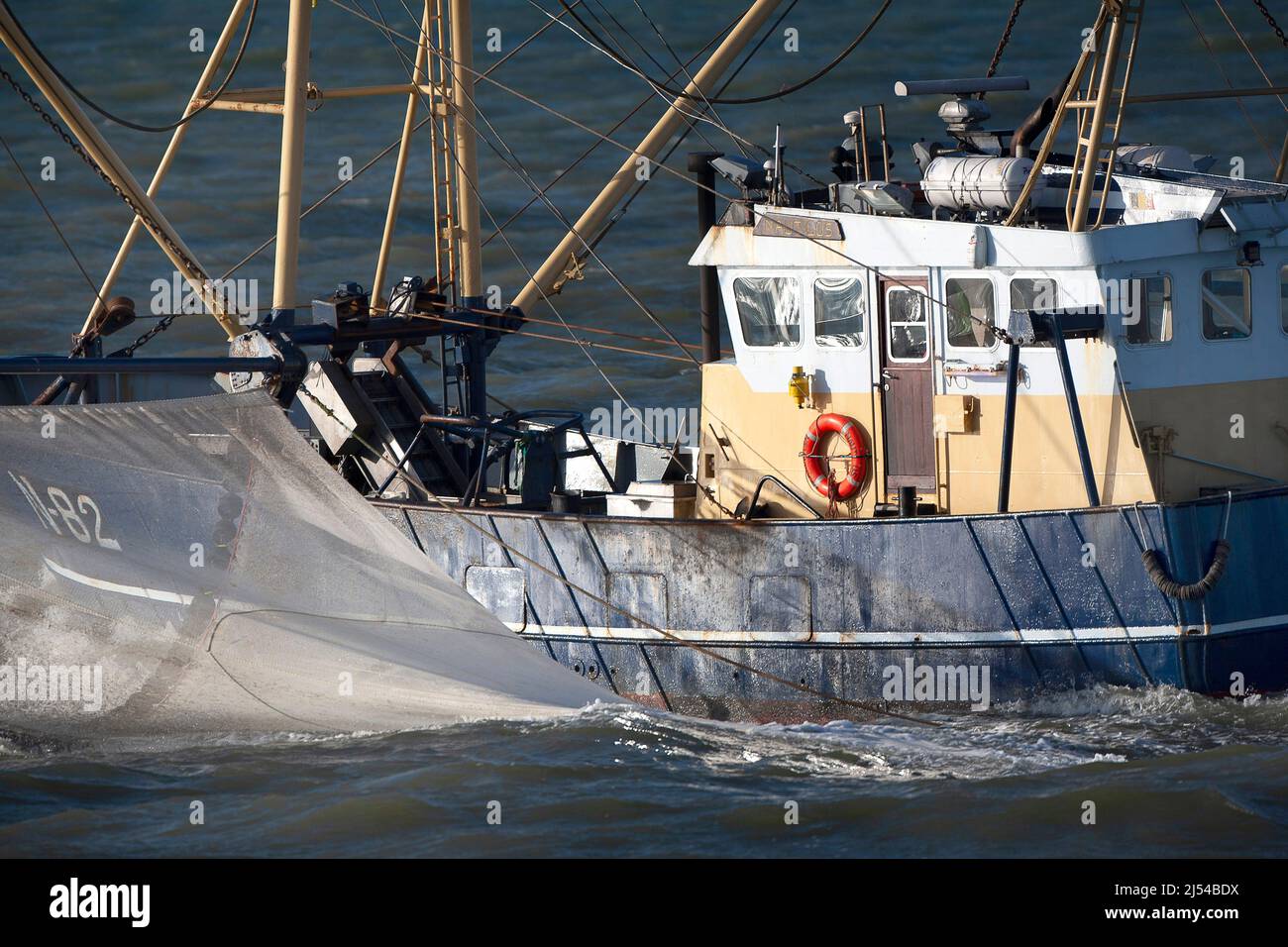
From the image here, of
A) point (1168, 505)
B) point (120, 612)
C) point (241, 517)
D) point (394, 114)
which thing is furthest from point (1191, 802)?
point (394, 114)

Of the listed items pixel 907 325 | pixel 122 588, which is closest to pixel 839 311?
pixel 907 325

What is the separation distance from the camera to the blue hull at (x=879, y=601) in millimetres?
14578

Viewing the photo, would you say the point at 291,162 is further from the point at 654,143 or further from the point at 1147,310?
the point at 1147,310

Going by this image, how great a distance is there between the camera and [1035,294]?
1520 cm

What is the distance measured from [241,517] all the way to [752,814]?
4.99 meters

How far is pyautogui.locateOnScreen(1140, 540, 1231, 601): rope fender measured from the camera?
1423cm

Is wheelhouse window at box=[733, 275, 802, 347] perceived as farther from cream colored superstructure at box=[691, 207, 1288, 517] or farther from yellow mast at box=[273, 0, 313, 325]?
yellow mast at box=[273, 0, 313, 325]

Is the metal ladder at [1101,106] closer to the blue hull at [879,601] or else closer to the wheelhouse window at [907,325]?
the wheelhouse window at [907,325]

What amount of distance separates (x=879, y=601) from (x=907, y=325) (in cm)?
255

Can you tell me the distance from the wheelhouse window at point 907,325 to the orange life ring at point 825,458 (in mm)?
769

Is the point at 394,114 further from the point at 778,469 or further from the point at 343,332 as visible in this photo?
the point at 778,469

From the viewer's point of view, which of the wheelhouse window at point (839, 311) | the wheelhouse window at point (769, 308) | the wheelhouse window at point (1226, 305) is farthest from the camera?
the wheelhouse window at point (769, 308)

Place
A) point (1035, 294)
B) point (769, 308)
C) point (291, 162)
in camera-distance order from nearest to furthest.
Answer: point (1035, 294) → point (769, 308) → point (291, 162)

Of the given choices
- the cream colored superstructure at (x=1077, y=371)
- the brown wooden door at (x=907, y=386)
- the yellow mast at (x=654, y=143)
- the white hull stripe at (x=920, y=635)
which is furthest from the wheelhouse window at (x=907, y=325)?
the yellow mast at (x=654, y=143)
